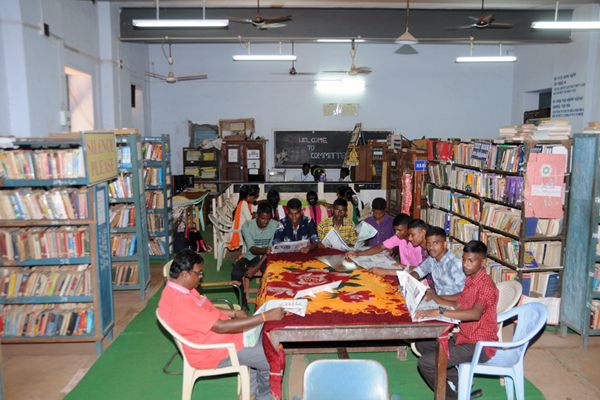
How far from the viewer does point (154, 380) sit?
4.39 meters

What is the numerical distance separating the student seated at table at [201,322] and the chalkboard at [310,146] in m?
10.7

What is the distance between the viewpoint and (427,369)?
3.67 metres

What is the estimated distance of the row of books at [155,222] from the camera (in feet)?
26.5

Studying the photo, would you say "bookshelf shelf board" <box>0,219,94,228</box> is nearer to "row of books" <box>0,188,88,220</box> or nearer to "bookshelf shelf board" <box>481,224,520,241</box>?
"row of books" <box>0,188,88,220</box>

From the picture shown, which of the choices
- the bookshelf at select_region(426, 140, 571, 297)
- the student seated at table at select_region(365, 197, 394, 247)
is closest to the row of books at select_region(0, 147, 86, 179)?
the student seated at table at select_region(365, 197, 394, 247)

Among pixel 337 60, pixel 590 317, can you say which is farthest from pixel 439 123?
pixel 590 317

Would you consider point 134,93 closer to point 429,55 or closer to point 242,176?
point 242,176

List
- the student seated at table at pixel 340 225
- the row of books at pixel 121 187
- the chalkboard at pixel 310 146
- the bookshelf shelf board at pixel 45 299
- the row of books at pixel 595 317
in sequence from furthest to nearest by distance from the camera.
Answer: the chalkboard at pixel 310 146 → the row of books at pixel 121 187 → the student seated at table at pixel 340 225 → the row of books at pixel 595 317 → the bookshelf shelf board at pixel 45 299

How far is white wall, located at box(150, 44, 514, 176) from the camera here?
45.7 ft

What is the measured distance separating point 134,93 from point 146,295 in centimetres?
751

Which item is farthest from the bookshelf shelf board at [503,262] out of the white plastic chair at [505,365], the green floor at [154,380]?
the white plastic chair at [505,365]

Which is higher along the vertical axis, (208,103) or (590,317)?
(208,103)

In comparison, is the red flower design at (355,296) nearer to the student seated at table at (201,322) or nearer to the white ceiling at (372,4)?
the student seated at table at (201,322)

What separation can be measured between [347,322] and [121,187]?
4.41 metres
